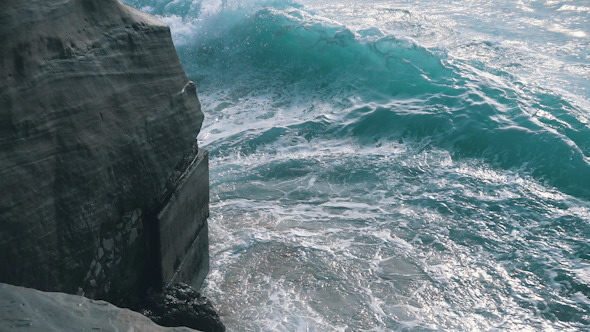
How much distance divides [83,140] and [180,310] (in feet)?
3.38

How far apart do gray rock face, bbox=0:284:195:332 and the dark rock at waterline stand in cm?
79

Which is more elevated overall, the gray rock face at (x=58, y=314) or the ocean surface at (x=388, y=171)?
the gray rock face at (x=58, y=314)

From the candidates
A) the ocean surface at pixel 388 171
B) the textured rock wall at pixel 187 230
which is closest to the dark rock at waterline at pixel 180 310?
the textured rock wall at pixel 187 230

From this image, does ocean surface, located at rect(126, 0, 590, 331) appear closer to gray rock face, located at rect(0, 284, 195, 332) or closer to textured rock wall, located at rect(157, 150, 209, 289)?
textured rock wall, located at rect(157, 150, 209, 289)

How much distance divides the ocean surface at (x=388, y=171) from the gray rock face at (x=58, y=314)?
1459 mm

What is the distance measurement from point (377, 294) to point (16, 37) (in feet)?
9.12

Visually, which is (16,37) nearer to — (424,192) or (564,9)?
(424,192)

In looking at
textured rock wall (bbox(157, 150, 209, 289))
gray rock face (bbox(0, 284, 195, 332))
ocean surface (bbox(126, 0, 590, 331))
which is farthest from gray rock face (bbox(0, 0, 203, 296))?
ocean surface (bbox(126, 0, 590, 331))

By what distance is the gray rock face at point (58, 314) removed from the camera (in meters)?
1.71

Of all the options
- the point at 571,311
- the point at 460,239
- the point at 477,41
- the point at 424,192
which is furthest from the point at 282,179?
the point at 477,41

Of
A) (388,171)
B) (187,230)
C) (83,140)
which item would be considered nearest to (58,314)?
(83,140)

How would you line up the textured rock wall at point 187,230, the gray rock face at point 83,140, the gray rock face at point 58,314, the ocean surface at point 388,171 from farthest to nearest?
the ocean surface at point 388,171, the textured rock wall at point 187,230, the gray rock face at point 83,140, the gray rock face at point 58,314

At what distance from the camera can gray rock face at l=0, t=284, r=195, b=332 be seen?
1707mm

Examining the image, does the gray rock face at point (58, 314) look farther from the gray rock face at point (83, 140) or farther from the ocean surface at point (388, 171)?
the ocean surface at point (388, 171)
